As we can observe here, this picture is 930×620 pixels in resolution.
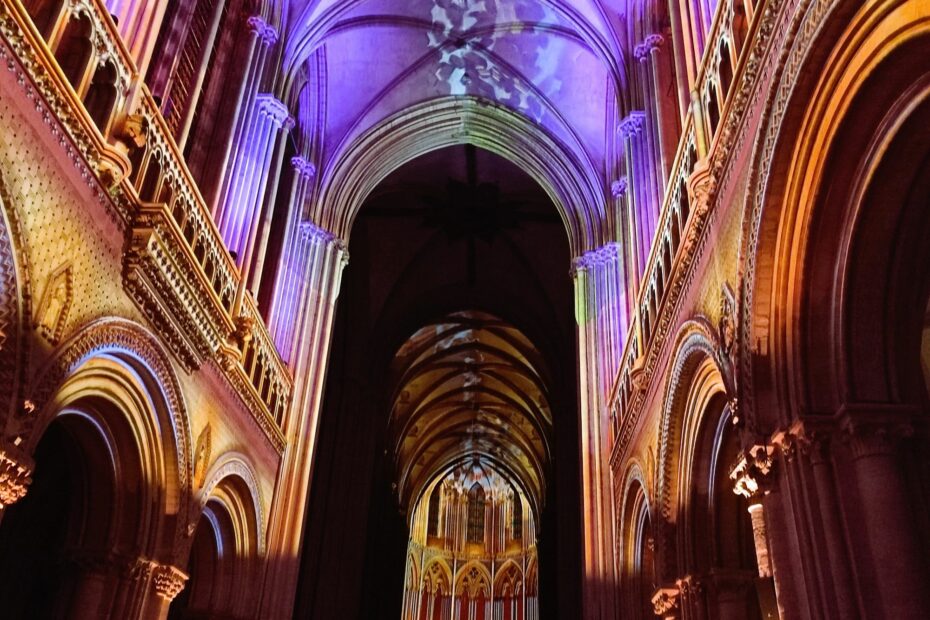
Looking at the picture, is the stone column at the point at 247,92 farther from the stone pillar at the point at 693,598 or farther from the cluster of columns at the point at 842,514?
the cluster of columns at the point at 842,514

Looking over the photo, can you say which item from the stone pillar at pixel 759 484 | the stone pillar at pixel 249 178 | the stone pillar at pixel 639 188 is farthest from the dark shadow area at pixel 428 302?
the stone pillar at pixel 759 484

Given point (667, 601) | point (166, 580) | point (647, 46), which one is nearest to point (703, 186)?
point (667, 601)

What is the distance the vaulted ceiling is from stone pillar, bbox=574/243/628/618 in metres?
1.97

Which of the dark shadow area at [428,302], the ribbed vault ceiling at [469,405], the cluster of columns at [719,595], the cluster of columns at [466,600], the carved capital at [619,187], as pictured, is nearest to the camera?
the cluster of columns at [719,595]

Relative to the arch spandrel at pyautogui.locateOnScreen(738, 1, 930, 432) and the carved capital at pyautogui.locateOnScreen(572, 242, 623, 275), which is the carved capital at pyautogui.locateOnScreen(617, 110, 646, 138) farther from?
the arch spandrel at pyautogui.locateOnScreen(738, 1, 930, 432)

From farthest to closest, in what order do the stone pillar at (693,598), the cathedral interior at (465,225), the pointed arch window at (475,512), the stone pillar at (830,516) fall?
the pointed arch window at (475,512) → the stone pillar at (693,598) → the cathedral interior at (465,225) → the stone pillar at (830,516)

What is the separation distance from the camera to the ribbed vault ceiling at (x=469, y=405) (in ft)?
78.8

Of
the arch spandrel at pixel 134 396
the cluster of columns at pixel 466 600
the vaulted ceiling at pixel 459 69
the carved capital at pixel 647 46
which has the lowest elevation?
the arch spandrel at pixel 134 396

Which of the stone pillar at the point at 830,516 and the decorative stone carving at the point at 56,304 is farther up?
the decorative stone carving at the point at 56,304

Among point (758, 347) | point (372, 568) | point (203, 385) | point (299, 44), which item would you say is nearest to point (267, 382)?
point (203, 385)

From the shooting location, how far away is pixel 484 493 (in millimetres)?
38531

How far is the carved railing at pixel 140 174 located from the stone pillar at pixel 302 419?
2556 mm

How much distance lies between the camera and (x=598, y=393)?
13.0 m

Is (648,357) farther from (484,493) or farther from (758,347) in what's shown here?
(484,493)
